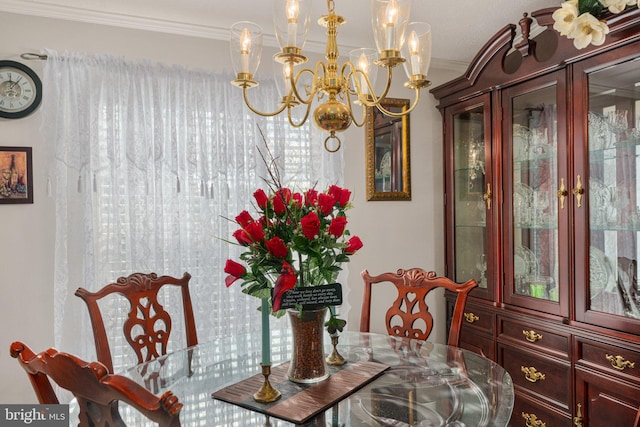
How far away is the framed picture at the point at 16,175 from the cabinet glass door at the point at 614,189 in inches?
110

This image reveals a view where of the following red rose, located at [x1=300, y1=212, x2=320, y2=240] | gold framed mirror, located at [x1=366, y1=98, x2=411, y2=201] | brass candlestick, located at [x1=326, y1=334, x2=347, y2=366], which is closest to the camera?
red rose, located at [x1=300, y1=212, x2=320, y2=240]

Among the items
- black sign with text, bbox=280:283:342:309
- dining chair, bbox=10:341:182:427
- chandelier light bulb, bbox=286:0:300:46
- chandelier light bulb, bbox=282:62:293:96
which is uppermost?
chandelier light bulb, bbox=286:0:300:46

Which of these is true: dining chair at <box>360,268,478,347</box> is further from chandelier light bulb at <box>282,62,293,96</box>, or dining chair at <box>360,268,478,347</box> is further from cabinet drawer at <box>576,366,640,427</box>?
chandelier light bulb at <box>282,62,293,96</box>

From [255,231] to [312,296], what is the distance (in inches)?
9.9

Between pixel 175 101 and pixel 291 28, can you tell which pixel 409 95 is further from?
pixel 291 28

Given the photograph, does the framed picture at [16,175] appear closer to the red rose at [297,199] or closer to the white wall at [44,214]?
the white wall at [44,214]

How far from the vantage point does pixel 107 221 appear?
2.37 metres

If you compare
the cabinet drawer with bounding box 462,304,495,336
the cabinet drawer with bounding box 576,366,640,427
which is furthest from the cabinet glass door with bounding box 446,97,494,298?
the cabinet drawer with bounding box 576,366,640,427

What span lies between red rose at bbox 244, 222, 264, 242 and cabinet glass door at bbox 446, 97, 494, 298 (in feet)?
6.08

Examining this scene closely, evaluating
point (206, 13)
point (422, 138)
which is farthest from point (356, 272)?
point (206, 13)

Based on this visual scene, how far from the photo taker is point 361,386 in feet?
4.58

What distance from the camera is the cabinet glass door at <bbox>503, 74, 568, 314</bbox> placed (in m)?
2.27

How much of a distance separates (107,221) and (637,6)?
2.68 metres

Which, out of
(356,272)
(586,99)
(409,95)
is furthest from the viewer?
(409,95)
